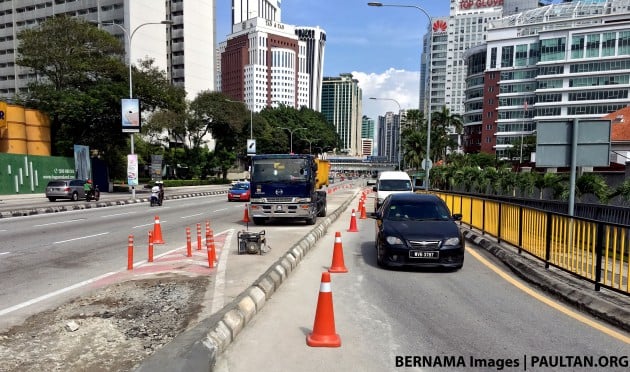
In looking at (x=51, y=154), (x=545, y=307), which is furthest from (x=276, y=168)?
(x=51, y=154)

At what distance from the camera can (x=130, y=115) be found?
103ft

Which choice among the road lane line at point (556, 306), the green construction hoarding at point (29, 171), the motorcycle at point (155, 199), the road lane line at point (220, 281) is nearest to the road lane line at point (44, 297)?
the road lane line at point (220, 281)

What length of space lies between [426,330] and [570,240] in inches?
148

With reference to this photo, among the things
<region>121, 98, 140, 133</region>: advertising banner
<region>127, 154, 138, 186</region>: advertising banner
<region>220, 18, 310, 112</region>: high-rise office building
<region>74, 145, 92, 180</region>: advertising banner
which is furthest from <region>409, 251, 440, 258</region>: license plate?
<region>220, 18, 310, 112</region>: high-rise office building

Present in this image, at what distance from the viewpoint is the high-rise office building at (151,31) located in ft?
265

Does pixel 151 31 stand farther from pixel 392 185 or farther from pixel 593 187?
pixel 593 187

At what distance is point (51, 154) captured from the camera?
40.4m

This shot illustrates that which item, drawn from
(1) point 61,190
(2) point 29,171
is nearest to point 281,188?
(1) point 61,190

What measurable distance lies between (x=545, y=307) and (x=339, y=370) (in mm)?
3618

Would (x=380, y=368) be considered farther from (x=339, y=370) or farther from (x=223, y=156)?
(x=223, y=156)

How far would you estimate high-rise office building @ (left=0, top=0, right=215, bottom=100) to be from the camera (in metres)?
80.8

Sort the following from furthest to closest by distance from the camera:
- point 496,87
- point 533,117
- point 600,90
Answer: point 496,87
point 533,117
point 600,90

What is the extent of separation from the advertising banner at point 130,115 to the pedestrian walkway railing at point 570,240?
86.8 ft

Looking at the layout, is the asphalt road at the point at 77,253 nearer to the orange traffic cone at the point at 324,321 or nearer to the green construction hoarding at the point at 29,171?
the orange traffic cone at the point at 324,321
